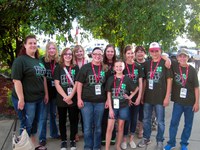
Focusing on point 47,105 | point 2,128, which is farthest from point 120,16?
point 2,128

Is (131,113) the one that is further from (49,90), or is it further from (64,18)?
(64,18)

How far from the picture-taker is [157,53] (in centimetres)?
424

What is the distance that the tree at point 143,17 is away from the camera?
16.4 ft

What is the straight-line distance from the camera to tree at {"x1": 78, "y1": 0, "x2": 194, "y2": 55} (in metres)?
5.00

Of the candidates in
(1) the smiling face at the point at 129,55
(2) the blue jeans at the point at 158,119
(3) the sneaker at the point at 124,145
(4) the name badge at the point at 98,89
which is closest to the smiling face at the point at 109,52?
(1) the smiling face at the point at 129,55

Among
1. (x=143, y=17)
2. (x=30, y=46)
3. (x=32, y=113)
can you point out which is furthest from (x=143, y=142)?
(x=30, y=46)

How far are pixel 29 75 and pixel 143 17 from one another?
8.87ft

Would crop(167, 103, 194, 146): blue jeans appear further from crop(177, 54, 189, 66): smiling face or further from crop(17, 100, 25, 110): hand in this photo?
crop(17, 100, 25, 110): hand

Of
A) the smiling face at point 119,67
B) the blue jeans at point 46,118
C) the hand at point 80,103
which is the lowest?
the blue jeans at point 46,118

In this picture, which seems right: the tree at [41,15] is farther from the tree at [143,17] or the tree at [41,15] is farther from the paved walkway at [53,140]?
the paved walkway at [53,140]

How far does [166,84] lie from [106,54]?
114 centimetres

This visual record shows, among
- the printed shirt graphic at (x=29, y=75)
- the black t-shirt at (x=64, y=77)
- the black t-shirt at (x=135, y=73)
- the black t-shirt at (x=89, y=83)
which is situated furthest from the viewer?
the black t-shirt at (x=135, y=73)

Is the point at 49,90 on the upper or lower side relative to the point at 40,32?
lower

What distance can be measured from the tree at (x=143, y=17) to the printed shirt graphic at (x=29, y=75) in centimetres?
229
